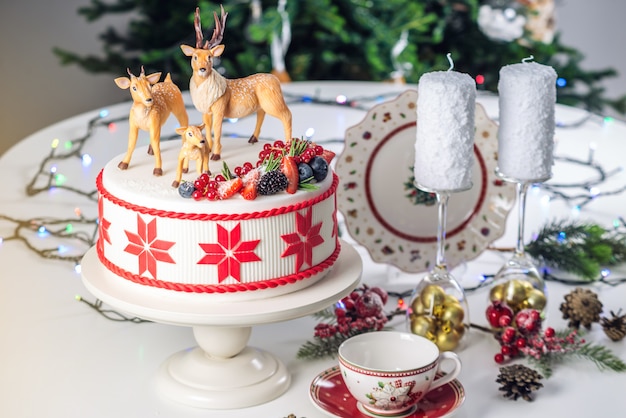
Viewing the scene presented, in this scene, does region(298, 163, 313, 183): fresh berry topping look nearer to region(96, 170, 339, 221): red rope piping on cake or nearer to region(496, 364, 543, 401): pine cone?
region(96, 170, 339, 221): red rope piping on cake

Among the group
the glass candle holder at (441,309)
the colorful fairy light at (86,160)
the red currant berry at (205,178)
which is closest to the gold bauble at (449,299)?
the glass candle holder at (441,309)

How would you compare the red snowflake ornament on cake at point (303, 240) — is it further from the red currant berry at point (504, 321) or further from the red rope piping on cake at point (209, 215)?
the red currant berry at point (504, 321)

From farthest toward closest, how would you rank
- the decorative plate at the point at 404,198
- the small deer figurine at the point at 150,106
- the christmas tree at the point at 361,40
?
the christmas tree at the point at 361,40 → the decorative plate at the point at 404,198 → the small deer figurine at the point at 150,106

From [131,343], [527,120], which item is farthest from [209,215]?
[527,120]

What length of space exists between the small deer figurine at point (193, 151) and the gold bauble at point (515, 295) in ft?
1.76

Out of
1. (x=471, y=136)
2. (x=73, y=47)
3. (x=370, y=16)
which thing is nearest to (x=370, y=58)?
(x=370, y=16)

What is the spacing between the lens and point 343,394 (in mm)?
1299

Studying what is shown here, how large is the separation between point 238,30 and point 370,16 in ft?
1.37

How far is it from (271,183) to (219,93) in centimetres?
17

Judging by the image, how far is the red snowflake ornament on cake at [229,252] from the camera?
122cm

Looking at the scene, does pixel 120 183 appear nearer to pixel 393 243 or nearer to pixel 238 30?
pixel 393 243

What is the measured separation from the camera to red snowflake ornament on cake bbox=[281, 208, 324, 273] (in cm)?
126

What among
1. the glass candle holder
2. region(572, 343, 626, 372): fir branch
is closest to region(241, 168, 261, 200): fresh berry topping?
the glass candle holder

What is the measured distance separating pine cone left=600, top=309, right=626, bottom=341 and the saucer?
33 cm
